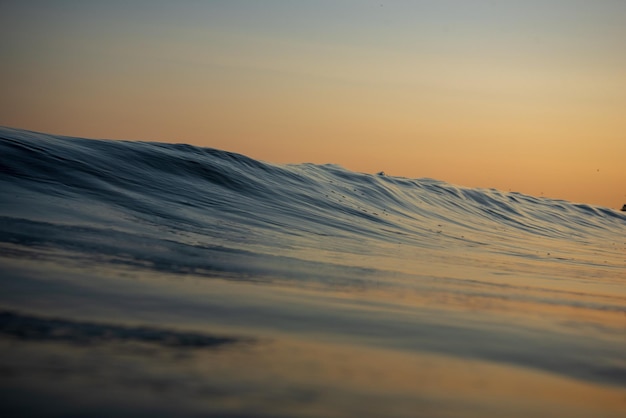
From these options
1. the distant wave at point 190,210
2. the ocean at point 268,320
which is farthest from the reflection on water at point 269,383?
the distant wave at point 190,210

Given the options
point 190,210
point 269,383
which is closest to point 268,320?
point 269,383

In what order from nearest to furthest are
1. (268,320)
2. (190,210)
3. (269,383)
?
(269,383), (268,320), (190,210)

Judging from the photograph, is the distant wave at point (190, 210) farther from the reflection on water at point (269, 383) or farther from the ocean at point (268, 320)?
the reflection on water at point (269, 383)

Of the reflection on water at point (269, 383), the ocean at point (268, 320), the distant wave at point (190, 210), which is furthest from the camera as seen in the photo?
the distant wave at point (190, 210)

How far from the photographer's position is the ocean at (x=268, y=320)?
1.39 meters

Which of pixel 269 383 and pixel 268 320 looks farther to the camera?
pixel 268 320

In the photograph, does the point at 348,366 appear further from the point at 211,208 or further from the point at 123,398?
the point at 211,208

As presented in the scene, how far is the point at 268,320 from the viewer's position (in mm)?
2162

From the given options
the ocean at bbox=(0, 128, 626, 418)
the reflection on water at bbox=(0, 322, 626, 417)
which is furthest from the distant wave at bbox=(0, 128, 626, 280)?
the reflection on water at bbox=(0, 322, 626, 417)

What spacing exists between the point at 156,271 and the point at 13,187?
8.92ft

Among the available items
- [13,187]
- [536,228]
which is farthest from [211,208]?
[536,228]

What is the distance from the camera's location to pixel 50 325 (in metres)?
1.78

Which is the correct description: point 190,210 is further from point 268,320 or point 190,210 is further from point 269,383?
point 269,383

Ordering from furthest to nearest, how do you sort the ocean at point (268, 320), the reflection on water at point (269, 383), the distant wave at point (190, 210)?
the distant wave at point (190, 210) → the ocean at point (268, 320) → the reflection on water at point (269, 383)
